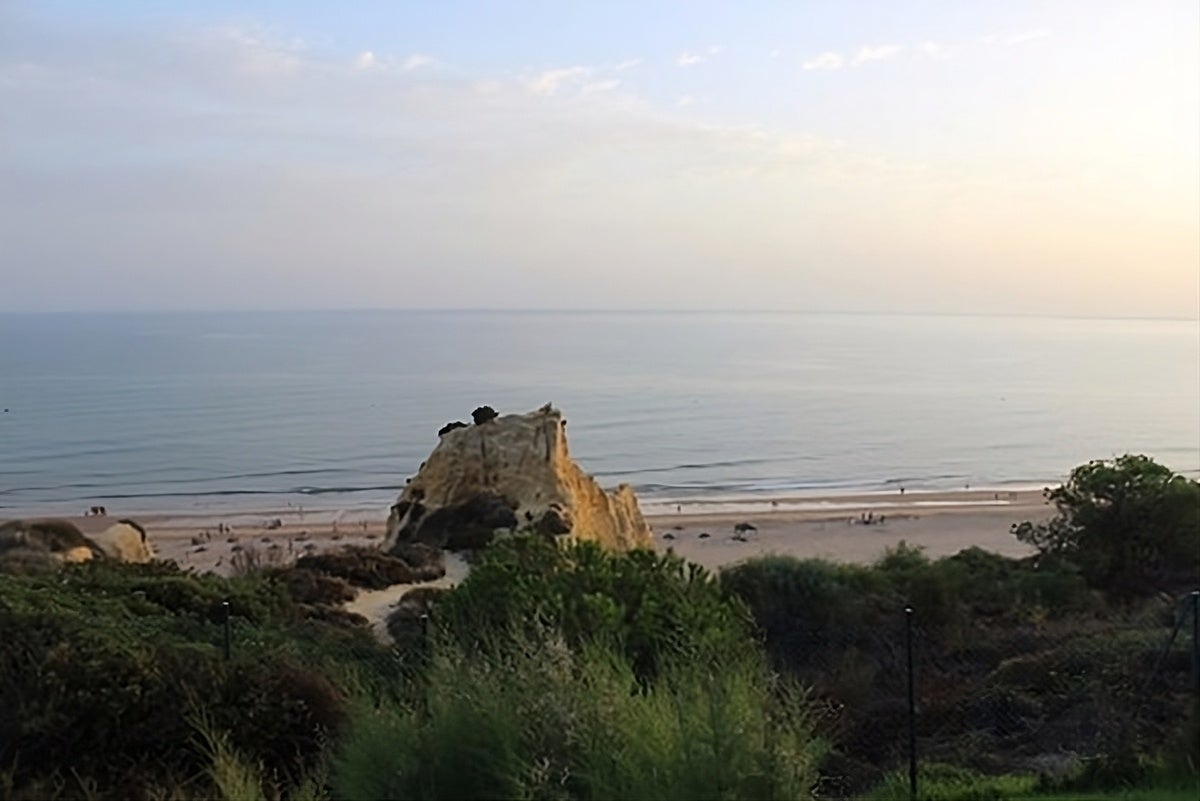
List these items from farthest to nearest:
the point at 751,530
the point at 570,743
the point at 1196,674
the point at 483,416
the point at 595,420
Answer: the point at 595,420, the point at 751,530, the point at 483,416, the point at 1196,674, the point at 570,743

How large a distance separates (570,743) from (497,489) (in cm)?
1873

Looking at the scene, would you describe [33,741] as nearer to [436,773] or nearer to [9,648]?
[9,648]

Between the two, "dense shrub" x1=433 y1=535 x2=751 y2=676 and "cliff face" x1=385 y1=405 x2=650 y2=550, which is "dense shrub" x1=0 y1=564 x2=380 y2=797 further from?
"cliff face" x1=385 y1=405 x2=650 y2=550

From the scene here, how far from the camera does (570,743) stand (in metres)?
5.25

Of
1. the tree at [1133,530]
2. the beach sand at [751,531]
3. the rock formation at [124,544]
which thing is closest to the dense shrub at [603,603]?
the tree at [1133,530]

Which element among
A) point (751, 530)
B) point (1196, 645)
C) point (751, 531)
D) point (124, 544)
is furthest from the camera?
point (751, 530)

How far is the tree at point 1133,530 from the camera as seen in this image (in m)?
19.6

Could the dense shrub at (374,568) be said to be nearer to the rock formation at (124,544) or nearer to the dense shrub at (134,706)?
the rock formation at (124,544)

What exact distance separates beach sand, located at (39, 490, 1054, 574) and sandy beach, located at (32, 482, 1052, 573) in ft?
0.11

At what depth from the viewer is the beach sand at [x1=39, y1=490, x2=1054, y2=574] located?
3247cm

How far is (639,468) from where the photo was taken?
2152 inches

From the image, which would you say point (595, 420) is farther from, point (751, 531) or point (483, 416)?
point (483, 416)

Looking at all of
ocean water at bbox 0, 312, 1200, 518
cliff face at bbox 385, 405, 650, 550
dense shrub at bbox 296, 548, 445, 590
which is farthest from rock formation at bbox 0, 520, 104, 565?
ocean water at bbox 0, 312, 1200, 518

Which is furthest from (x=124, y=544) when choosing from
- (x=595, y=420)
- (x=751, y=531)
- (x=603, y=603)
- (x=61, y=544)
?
(x=595, y=420)
